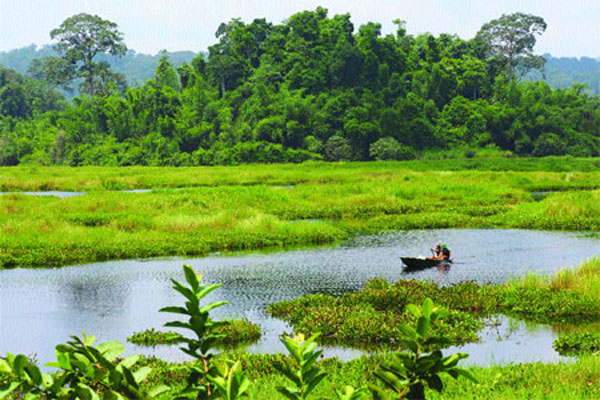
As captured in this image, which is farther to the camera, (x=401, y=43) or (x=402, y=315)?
(x=401, y=43)

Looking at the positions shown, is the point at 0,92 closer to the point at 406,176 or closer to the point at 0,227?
the point at 406,176

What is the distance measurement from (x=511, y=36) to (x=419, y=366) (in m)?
118

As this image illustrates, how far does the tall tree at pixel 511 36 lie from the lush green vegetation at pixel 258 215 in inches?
2580

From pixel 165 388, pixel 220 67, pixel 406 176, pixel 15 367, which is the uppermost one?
pixel 220 67

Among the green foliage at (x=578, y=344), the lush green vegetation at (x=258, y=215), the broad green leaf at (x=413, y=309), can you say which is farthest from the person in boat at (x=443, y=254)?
the broad green leaf at (x=413, y=309)

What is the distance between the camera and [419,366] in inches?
150

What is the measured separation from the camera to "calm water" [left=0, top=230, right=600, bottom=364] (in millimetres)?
15234

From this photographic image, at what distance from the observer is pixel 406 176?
174ft

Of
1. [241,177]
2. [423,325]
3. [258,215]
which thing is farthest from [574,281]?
[241,177]

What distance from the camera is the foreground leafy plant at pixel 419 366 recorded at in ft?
12.3

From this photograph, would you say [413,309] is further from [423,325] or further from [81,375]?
[81,375]

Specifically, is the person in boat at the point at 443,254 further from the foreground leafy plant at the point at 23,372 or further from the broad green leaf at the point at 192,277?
the foreground leafy plant at the point at 23,372

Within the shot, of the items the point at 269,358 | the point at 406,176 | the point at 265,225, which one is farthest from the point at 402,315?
the point at 406,176

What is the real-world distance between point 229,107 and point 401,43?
95.7 ft
